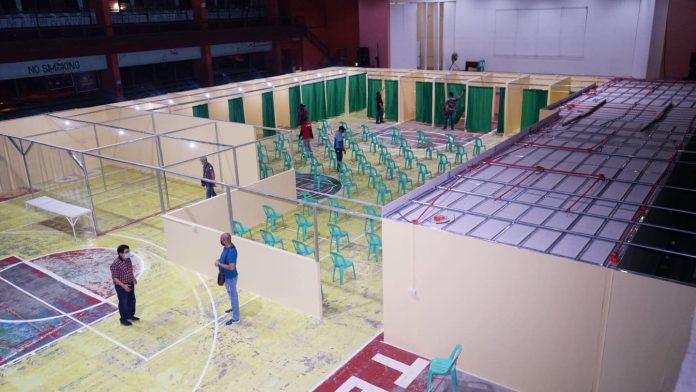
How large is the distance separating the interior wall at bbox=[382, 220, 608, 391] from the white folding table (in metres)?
8.77

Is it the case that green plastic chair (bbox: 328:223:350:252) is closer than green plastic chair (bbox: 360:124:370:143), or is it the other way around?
green plastic chair (bbox: 328:223:350:252)

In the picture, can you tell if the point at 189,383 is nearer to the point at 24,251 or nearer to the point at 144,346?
the point at 144,346

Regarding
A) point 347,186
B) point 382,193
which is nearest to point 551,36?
point 347,186

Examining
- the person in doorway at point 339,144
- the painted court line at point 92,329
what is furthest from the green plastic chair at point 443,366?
the person in doorway at point 339,144

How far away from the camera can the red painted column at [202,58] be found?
31766 mm

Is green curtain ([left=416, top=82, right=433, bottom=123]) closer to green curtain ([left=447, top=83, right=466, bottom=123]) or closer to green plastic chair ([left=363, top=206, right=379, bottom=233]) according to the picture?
green curtain ([left=447, top=83, right=466, bottom=123])

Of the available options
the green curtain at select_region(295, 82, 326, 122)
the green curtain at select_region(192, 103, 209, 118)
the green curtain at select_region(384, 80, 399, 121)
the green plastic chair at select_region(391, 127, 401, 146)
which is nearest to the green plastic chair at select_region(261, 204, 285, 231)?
the green curtain at select_region(192, 103, 209, 118)

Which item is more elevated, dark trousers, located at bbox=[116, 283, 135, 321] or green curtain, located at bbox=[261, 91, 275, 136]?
green curtain, located at bbox=[261, 91, 275, 136]

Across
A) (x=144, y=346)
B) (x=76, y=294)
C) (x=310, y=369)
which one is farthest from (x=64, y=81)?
(x=310, y=369)

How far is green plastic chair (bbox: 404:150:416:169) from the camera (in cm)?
1823

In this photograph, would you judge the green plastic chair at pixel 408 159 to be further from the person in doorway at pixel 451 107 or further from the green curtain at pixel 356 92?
the green curtain at pixel 356 92

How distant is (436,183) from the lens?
9.96 metres

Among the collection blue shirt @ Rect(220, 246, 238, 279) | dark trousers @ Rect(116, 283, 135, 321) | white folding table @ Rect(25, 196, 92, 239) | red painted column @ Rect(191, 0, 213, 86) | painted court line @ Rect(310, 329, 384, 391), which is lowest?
painted court line @ Rect(310, 329, 384, 391)

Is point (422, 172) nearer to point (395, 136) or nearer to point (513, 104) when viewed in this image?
point (395, 136)
